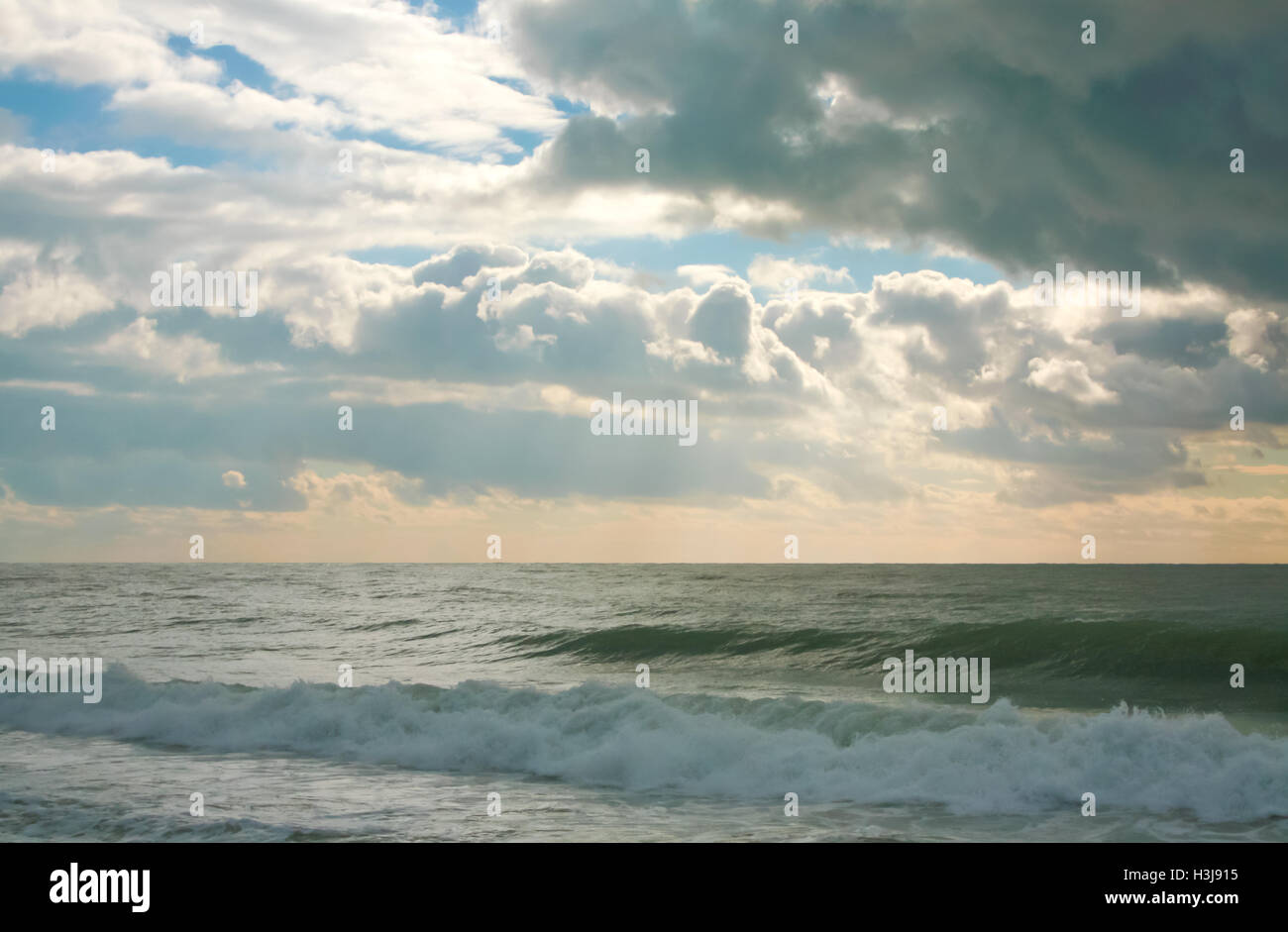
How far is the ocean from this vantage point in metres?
11.0

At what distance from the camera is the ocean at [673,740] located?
1100cm

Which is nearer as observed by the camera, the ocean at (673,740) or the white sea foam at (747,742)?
the ocean at (673,740)

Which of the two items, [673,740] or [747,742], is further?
[673,740]

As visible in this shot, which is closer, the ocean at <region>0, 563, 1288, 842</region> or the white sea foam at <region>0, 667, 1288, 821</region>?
the ocean at <region>0, 563, 1288, 842</region>

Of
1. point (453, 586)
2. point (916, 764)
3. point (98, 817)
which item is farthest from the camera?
point (453, 586)

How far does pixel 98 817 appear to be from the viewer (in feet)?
36.3

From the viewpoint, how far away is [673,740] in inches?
560
